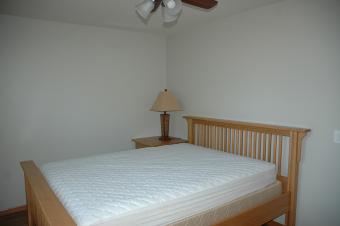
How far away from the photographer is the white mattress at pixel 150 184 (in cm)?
147

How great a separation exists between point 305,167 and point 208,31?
76.3 inches

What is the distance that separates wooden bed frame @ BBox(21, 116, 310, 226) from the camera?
155 centimetres

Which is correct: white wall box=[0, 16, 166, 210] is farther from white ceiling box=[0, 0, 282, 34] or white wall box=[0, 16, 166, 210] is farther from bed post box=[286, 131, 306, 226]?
bed post box=[286, 131, 306, 226]

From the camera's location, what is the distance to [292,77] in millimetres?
2340

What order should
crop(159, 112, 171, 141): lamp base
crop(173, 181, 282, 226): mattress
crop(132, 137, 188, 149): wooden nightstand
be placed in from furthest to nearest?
crop(159, 112, 171, 141): lamp base < crop(132, 137, 188, 149): wooden nightstand < crop(173, 181, 282, 226): mattress

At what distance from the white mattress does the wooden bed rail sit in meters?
0.20

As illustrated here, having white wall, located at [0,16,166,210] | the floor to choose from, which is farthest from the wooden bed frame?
white wall, located at [0,16,166,210]

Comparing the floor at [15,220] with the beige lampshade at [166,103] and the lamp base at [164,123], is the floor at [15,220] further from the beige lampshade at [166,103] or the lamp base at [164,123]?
the beige lampshade at [166,103]

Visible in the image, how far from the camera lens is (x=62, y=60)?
3084 mm

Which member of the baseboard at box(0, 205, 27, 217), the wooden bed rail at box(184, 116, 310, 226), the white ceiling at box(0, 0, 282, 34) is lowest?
the baseboard at box(0, 205, 27, 217)

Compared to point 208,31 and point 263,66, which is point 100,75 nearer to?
point 208,31

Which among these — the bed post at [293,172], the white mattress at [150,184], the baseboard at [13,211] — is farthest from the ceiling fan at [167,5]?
the baseboard at [13,211]

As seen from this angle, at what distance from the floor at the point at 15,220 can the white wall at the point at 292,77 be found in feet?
8.11

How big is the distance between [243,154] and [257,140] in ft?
0.75
